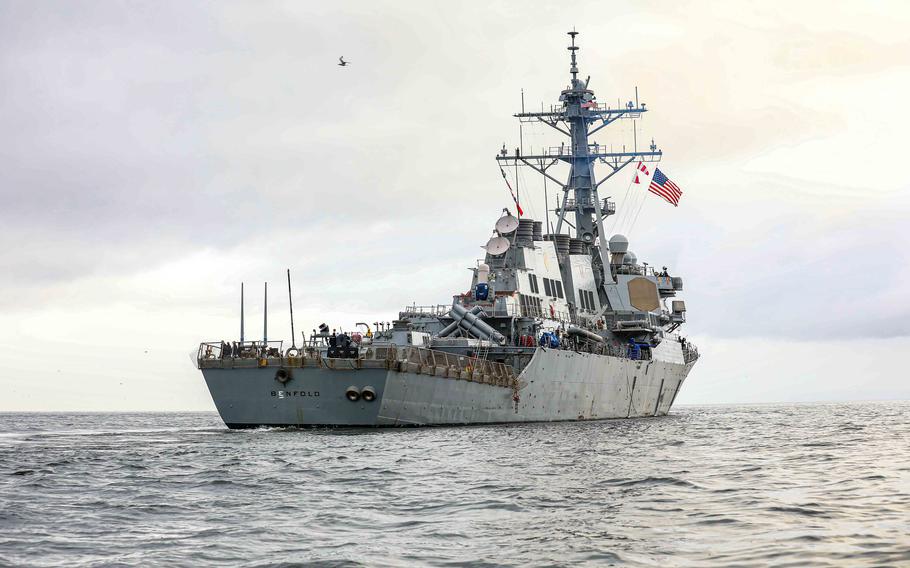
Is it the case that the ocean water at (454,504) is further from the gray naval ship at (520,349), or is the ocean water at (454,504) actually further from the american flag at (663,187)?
the american flag at (663,187)

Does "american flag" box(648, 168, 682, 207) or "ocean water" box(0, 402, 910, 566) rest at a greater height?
"american flag" box(648, 168, 682, 207)

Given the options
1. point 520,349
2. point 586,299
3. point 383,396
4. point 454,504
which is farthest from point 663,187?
point 454,504

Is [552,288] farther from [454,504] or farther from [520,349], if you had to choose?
[454,504]

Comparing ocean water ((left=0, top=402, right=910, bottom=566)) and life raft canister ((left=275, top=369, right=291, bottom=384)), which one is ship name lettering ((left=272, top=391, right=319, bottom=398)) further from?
ocean water ((left=0, top=402, right=910, bottom=566))

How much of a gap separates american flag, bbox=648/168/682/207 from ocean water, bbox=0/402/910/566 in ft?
81.4

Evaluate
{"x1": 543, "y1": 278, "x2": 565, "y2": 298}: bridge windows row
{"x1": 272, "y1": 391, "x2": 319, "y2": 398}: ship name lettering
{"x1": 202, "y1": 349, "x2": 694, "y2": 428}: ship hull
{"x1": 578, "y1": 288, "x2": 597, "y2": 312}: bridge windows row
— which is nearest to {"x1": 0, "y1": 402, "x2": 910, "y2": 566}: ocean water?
{"x1": 202, "y1": 349, "x2": 694, "y2": 428}: ship hull

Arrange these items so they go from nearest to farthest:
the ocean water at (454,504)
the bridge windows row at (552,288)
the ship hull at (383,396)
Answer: the ocean water at (454,504) → the ship hull at (383,396) → the bridge windows row at (552,288)

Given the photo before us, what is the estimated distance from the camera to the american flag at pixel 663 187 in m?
56.1

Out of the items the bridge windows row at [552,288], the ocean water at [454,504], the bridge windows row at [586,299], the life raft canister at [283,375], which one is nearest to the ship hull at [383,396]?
the life raft canister at [283,375]

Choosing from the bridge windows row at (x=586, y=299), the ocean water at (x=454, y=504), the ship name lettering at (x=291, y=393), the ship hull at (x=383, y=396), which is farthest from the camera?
the bridge windows row at (x=586, y=299)

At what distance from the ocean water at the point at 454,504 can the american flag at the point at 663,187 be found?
81.4ft

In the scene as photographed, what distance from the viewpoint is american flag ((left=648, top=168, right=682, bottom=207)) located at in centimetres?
5612

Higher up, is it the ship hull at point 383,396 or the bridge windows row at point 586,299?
the bridge windows row at point 586,299

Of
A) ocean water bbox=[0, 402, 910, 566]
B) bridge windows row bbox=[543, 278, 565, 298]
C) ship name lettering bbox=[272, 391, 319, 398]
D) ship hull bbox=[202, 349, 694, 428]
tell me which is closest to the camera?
ocean water bbox=[0, 402, 910, 566]
